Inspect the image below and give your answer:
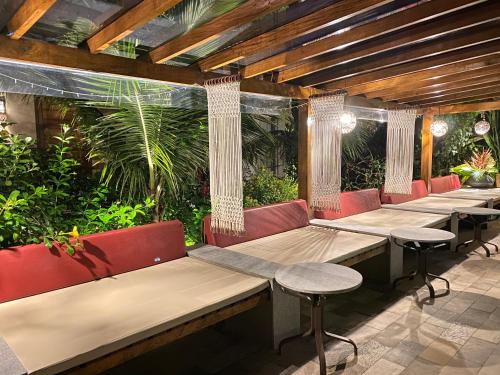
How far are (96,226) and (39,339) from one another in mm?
1600

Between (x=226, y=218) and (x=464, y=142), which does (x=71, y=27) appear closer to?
(x=226, y=218)

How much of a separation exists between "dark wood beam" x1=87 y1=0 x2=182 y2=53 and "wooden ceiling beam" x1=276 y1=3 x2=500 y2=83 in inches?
70.0

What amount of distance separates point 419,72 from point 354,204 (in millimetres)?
2094

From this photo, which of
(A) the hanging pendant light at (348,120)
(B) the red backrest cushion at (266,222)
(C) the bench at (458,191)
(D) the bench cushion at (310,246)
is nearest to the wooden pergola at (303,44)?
(A) the hanging pendant light at (348,120)

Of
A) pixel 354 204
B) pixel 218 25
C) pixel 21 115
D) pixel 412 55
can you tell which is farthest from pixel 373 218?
pixel 21 115

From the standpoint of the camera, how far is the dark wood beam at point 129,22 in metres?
1.91

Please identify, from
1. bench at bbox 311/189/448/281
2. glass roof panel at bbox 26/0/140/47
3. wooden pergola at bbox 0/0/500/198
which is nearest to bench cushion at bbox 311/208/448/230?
bench at bbox 311/189/448/281

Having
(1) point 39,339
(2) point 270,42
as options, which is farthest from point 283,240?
(1) point 39,339

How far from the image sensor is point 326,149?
13.2 feet

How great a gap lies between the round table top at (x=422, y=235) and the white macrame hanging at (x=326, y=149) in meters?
0.78

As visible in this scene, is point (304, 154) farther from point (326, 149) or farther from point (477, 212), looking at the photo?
point (477, 212)

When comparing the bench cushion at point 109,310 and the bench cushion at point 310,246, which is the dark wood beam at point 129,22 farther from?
the bench cushion at point 310,246

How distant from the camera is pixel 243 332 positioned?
287 centimetres

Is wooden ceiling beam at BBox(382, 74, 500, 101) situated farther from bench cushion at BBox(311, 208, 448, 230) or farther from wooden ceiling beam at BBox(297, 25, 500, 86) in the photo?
bench cushion at BBox(311, 208, 448, 230)
